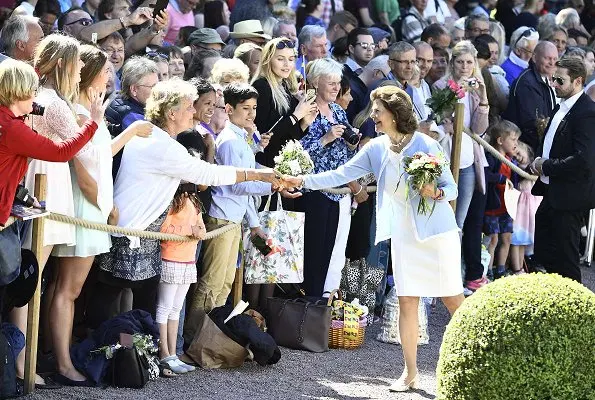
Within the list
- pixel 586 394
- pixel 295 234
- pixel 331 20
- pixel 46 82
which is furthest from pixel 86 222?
pixel 331 20

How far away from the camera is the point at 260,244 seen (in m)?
9.99

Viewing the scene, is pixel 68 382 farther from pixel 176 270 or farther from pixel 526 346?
pixel 526 346

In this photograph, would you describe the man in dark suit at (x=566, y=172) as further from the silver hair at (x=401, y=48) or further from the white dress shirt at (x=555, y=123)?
the silver hair at (x=401, y=48)

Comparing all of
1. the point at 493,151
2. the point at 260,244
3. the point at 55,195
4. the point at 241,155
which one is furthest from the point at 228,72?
the point at 493,151

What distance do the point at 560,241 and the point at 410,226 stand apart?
2.58 metres

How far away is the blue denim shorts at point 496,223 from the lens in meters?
13.1

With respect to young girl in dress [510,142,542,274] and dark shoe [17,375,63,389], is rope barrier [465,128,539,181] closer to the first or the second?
young girl in dress [510,142,542,274]

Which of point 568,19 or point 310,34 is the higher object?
point 568,19

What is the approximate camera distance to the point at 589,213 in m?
14.7

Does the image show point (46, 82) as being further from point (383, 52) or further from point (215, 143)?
point (383, 52)

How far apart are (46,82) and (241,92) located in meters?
1.94

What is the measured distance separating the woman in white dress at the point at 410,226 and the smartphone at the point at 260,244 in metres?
1.38

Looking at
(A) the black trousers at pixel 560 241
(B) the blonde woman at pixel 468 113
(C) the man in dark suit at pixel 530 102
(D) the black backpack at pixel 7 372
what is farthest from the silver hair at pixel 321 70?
(D) the black backpack at pixel 7 372

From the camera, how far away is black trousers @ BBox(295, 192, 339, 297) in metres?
10.7
